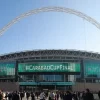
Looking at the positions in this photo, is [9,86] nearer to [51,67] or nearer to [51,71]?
[51,71]

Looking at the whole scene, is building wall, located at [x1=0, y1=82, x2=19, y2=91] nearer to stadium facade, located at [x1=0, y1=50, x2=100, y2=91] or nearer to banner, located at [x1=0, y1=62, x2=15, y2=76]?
stadium facade, located at [x1=0, y1=50, x2=100, y2=91]

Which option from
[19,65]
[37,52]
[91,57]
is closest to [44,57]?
[37,52]

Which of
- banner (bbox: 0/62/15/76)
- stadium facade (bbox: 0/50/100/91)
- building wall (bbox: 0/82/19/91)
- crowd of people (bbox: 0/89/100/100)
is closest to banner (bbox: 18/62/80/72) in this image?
stadium facade (bbox: 0/50/100/91)

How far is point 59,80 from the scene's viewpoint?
101000 mm

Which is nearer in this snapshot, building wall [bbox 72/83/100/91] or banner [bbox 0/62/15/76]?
building wall [bbox 72/83/100/91]

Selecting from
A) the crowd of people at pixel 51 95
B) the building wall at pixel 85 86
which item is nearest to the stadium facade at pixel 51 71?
the building wall at pixel 85 86

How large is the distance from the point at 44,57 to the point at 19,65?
9.81m

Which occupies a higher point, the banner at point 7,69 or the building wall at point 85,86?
the banner at point 7,69

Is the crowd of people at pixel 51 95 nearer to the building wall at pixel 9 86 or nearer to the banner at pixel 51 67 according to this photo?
the building wall at pixel 9 86

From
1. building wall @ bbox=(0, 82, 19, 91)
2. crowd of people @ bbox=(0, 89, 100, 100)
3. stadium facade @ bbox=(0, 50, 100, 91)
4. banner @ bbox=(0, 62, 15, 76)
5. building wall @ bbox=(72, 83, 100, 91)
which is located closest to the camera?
crowd of people @ bbox=(0, 89, 100, 100)

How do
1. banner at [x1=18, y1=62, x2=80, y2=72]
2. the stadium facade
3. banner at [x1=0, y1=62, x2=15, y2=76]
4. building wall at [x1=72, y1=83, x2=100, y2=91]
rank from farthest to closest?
banner at [x1=0, y1=62, x2=15, y2=76] → banner at [x1=18, y1=62, x2=80, y2=72] → the stadium facade → building wall at [x1=72, y1=83, x2=100, y2=91]

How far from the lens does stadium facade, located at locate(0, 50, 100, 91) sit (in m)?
99.9

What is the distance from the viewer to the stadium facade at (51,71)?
9988cm

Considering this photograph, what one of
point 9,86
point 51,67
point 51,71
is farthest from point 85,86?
point 9,86
